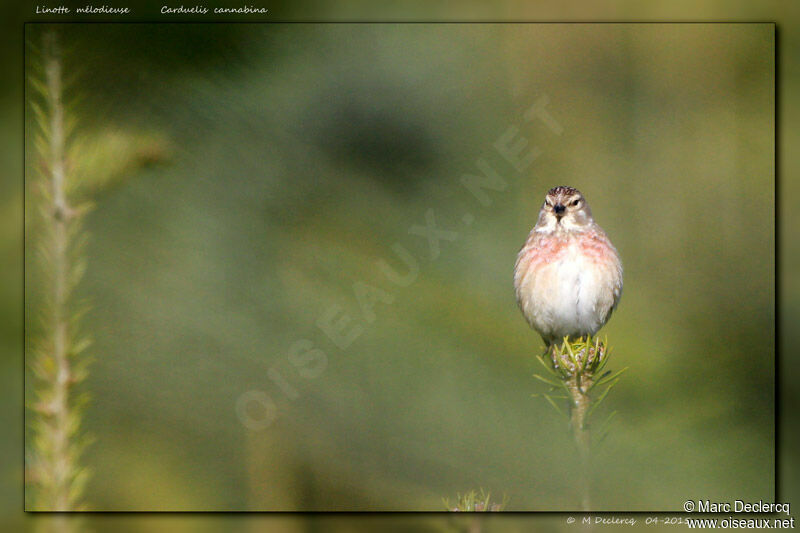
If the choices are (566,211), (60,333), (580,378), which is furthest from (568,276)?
(60,333)

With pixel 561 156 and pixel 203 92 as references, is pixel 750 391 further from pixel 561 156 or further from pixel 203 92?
pixel 203 92

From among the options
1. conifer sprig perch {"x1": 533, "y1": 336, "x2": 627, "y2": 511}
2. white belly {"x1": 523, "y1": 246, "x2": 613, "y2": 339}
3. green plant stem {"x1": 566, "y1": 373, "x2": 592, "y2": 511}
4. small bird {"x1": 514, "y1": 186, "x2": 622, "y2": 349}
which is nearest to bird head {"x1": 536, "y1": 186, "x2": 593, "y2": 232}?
small bird {"x1": 514, "y1": 186, "x2": 622, "y2": 349}

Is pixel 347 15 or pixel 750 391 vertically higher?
pixel 347 15

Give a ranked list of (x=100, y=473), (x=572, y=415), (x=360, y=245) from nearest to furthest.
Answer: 1. (x=572, y=415)
2. (x=100, y=473)
3. (x=360, y=245)

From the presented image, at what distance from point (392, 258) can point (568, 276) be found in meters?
0.76

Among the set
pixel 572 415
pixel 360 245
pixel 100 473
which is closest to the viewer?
pixel 572 415

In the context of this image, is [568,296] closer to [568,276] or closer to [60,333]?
[568,276]

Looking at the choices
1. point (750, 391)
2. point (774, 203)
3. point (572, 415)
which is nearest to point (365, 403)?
point (572, 415)

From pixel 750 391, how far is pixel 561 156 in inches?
51.2

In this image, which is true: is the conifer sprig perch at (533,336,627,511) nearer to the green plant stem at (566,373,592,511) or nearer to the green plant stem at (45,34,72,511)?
the green plant stem at (566,373,592,511)

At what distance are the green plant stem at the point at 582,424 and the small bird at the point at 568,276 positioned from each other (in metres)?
0.51

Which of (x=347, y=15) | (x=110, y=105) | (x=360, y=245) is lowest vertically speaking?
(x=360, y=245)

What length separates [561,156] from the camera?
3.53m

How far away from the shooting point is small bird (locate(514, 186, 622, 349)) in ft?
10.5
